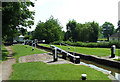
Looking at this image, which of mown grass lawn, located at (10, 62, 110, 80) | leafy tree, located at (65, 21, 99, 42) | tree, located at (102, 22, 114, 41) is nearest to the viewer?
mown grass lawn, located at (10, 62, 110, 80)

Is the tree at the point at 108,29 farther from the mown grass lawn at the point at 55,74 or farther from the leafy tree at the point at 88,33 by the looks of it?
the mown grass lawn at the point at 55,74

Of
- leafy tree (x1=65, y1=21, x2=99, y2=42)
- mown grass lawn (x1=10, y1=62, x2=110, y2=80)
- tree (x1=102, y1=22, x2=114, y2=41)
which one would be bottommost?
mown grass lawn (x1=10, y1=62, x2=110, y2=80)

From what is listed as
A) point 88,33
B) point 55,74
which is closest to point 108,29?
point 88,33

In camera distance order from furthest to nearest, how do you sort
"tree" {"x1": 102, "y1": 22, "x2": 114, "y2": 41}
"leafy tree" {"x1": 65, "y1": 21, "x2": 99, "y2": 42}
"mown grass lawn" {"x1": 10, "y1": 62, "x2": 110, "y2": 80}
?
"tree" {"x1": 102, "y1": 22, "x2": 114, "y2": 41}, "leafy tree" {"x1": 65, "y1": 21, "x2": 99, "y2": 42}, "mown grass lawn" {"x1": 10, "y1": 62, "x2": 110, "y2": 80}

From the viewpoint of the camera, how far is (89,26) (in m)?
54.7

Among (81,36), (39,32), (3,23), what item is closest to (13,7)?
(3,23)

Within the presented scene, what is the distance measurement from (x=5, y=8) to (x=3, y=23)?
1.92 meters

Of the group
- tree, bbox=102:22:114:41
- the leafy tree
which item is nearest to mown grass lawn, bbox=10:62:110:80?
the leafy tree

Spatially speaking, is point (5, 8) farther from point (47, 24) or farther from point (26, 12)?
point (47, 24)

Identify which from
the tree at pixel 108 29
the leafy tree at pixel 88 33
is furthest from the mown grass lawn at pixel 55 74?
the tree at pixel 108 29

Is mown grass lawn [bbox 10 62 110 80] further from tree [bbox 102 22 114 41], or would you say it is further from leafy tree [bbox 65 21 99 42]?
tree [bbox 102 22 114 41]

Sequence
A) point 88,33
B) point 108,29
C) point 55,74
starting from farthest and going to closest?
point 108,29 < point 88,33 < point 55,74

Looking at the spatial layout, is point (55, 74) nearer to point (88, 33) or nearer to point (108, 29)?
point (88, 33)

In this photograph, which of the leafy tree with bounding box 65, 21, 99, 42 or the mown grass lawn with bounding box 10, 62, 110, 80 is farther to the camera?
the leafy tree with bounding box 65, 21, 99, 42
